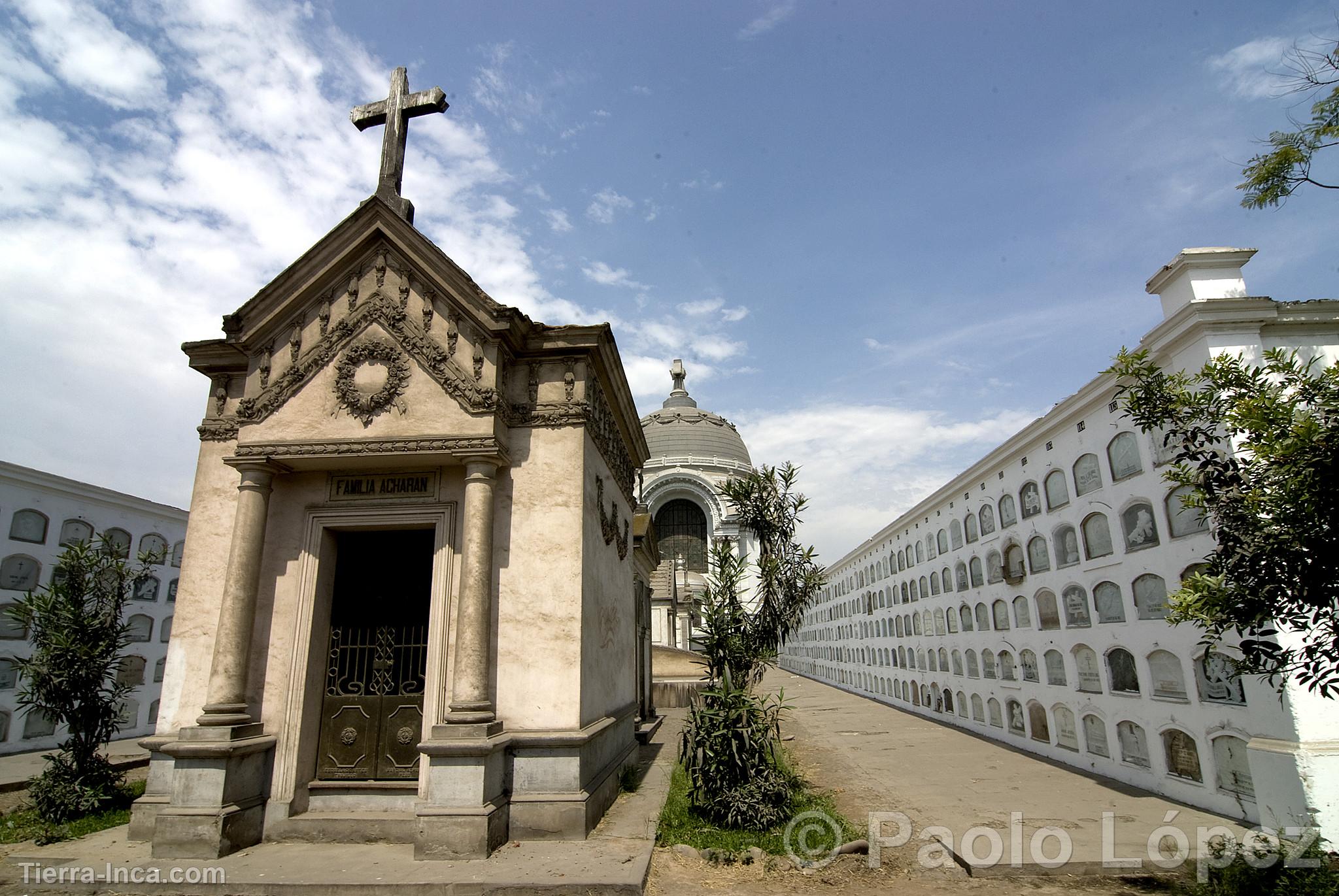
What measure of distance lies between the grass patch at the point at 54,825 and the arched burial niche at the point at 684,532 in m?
30.6

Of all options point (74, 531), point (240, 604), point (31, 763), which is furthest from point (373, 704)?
point (74, 531)

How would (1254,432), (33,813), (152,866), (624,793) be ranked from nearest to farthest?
1. (1254,432)
2. (152,866)
3. (33,813)
4. (624,793)

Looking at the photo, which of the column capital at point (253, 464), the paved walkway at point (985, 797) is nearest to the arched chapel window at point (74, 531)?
the column capital at point (253, 464)

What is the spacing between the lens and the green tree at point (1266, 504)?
5.03 m

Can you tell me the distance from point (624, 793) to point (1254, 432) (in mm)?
8911

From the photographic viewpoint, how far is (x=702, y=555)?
39906 millimetres

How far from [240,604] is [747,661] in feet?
21.5

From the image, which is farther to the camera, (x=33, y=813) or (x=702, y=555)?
(x=702, y=555)

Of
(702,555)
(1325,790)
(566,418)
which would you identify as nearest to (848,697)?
(702,555)

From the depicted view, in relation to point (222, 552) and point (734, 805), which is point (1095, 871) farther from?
point (222, 552)

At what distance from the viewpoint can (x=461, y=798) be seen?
729cm

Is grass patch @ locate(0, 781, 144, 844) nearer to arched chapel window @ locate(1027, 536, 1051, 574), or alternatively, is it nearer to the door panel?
the door panel

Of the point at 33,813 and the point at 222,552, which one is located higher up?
the point at 222,552

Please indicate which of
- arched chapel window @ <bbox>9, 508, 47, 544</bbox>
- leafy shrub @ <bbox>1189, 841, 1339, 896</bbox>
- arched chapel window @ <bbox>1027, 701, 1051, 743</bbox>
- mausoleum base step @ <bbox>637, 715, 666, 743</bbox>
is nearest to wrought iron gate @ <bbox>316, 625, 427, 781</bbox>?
mausoleum base step @ <bbox>637, 715, 666, 743</bbox>
